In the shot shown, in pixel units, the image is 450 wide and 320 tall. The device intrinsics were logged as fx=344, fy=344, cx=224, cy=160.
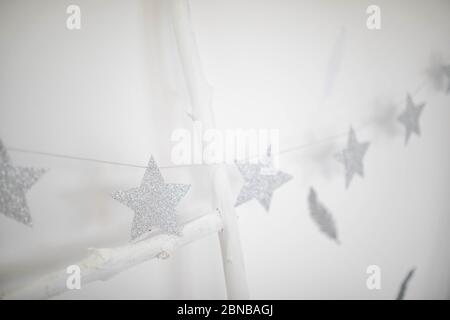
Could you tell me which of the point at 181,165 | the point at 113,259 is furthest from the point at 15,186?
the point at 181,165

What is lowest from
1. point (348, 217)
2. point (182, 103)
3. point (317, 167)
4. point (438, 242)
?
point (438, 242)

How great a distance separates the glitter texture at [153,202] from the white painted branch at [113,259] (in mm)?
24

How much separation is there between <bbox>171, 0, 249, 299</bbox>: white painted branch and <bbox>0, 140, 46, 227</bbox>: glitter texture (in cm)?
32

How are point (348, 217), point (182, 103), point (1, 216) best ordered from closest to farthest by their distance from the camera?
point (1, 216), point (182, 103), point (348, 217)

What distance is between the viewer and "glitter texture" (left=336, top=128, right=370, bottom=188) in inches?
36.2

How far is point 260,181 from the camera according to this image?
31.4 inches

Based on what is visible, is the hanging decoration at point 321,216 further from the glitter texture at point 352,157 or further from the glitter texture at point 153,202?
the glitter texture at point 153,202

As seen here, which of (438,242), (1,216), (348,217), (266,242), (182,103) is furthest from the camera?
(438,242)

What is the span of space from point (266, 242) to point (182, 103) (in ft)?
1.33

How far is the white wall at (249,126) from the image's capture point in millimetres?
635

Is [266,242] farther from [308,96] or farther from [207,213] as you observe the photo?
[308,96]

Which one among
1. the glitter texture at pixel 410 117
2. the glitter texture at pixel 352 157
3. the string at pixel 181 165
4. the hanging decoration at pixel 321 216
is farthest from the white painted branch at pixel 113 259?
the glitter texture at pixel 410 117
